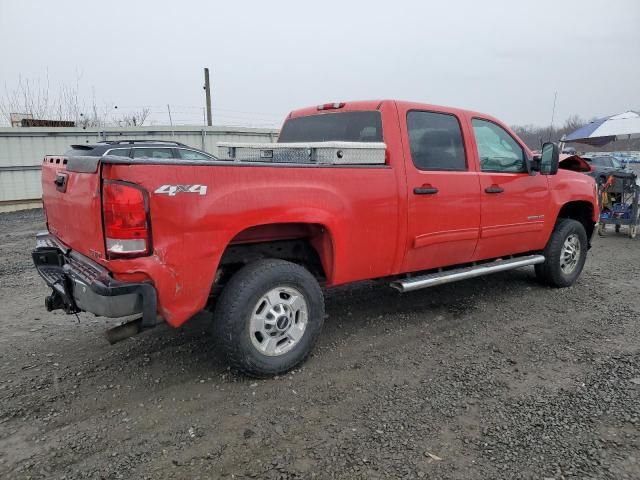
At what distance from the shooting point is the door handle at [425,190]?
379 centimetres

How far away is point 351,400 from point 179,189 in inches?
66.6

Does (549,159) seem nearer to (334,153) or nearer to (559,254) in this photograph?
(559,254)

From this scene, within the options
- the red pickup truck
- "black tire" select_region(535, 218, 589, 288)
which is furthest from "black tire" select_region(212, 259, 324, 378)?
"black tire" select_region(535, 218, 589, 288)

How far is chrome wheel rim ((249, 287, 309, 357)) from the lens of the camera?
10.3 ft

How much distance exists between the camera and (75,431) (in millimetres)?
2646

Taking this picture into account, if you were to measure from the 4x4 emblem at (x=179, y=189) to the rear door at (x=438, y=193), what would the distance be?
68.6 inches

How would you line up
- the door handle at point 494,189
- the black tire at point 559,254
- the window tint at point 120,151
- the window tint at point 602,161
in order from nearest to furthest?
the door handle at point 494,189, the black tire at point 559,254, the window tint at point 120,151, the window tint at point 602,161

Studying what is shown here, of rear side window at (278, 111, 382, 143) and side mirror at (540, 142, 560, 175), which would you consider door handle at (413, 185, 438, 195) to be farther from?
side mirror at (540, 142, 560, 175)

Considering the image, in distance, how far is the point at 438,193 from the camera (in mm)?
3945

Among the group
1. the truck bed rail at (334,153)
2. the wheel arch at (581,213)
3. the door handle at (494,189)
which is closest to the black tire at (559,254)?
the wheel arch at (581,213)

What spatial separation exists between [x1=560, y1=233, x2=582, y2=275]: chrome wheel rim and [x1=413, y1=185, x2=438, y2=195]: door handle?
239 cm

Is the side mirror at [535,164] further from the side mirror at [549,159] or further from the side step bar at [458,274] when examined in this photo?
the side step bar at [458,274]

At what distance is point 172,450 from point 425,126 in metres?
3.15

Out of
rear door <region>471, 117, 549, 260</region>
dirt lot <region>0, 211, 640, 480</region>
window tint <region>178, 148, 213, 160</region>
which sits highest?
window tint <region>178, 148, 213, 160</region>
